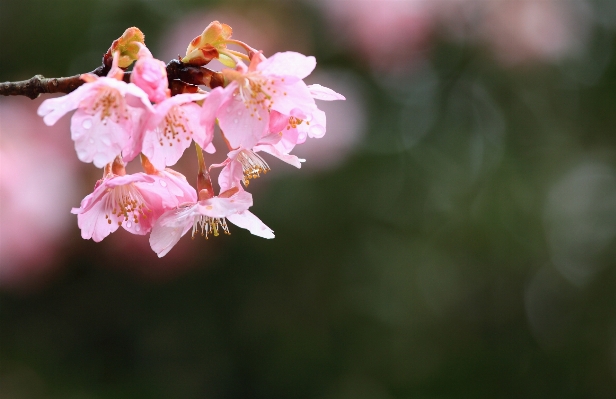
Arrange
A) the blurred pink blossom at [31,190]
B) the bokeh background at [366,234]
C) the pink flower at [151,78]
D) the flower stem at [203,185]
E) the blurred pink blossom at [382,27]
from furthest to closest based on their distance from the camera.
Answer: the blurred pink blossom at [382,27], the bokeh background at [366,234], the blurred pink blossom at [31,190], the flower stem at [203,185], the pink flower at [151,78]

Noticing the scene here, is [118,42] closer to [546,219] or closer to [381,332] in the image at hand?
[381,332]

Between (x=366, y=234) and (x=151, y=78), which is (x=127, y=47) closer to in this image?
(x=151, y=78)

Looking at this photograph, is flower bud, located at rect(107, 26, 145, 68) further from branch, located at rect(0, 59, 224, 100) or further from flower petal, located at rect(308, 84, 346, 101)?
flower petal, located at rect(308, 84, 346, 101)

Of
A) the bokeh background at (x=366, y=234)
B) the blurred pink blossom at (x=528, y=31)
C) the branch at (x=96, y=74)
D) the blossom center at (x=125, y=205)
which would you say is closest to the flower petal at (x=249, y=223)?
the blossom center at (x=125, y=205)

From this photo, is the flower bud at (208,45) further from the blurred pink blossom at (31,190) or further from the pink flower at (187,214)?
the blurred pink blossom at (31,190)

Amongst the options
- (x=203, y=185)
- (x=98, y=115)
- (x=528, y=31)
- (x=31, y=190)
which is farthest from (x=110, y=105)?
(x=528, y=31)

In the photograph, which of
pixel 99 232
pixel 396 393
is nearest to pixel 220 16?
pixel 99 232
